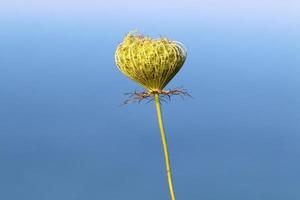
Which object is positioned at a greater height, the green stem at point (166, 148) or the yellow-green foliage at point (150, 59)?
the yellow-green foliage at point (150, 59)

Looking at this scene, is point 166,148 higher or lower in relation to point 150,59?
lower

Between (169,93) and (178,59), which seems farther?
(169,93)

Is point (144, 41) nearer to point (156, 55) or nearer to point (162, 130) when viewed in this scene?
point (156, 55)

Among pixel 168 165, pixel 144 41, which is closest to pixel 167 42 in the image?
pixel 144 41

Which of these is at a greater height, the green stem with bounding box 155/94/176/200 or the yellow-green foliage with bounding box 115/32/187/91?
the yellow-green foliage with bounding box 115/32/187/91

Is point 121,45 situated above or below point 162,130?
above

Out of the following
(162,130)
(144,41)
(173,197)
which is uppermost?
(144,41)

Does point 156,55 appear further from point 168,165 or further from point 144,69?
point 168,165

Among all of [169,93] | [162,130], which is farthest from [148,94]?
[162,130]
